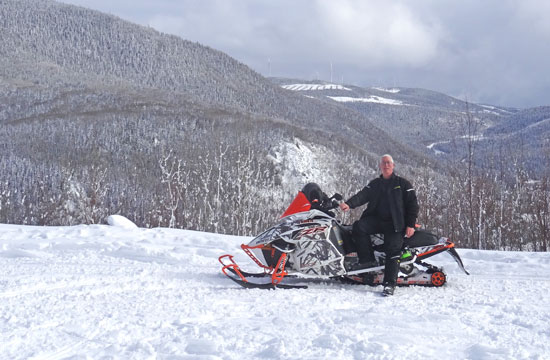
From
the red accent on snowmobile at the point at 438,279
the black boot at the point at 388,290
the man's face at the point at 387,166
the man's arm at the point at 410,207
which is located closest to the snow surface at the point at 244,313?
the black boot at the point at 388,290

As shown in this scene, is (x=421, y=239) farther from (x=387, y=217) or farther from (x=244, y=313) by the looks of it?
(x=244, y=313)

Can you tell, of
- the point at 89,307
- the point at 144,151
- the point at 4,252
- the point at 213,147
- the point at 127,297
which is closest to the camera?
the point at 89,307

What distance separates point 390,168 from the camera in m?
6.54

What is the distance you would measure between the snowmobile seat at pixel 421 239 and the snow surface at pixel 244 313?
22.5 inches

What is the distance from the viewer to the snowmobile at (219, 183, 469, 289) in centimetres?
641

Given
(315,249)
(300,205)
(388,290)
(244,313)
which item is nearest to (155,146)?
(300,205)

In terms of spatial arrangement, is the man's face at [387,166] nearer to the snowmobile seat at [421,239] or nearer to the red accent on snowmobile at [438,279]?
the snowmobile seat at [421,239]

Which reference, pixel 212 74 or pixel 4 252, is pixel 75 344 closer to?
pixel 4 252

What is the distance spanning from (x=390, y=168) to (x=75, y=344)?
13.7ft

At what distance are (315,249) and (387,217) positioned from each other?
1.00m

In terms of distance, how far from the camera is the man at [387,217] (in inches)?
249

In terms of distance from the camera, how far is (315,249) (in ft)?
21.1

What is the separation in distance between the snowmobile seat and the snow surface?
0.57 meters

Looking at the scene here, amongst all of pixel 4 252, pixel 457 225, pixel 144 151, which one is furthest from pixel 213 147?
pixel 4 252
